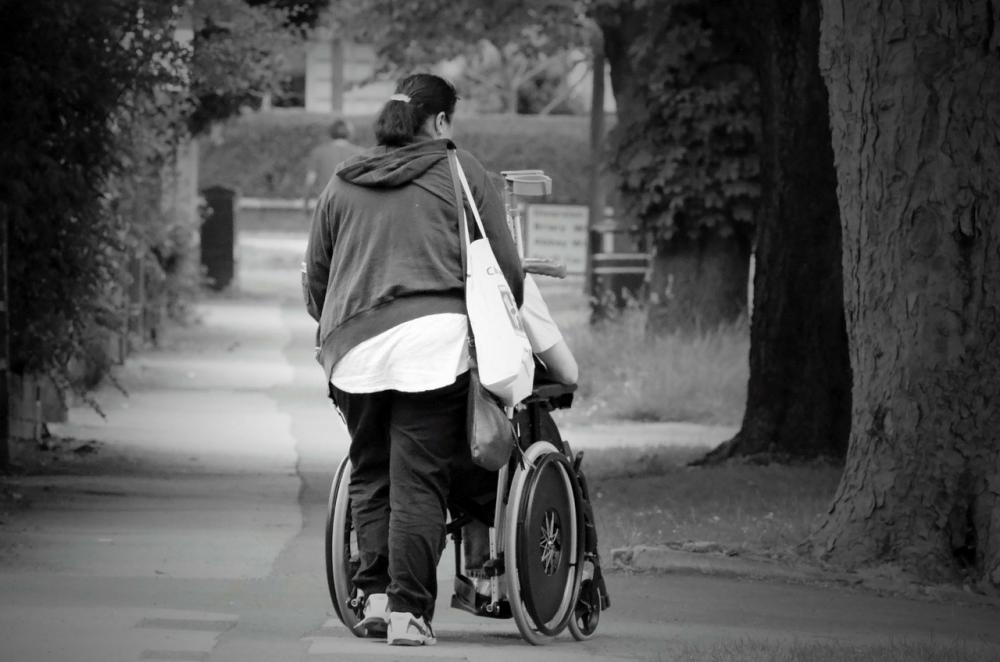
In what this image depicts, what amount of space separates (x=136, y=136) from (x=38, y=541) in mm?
5503

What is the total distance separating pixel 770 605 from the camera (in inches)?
318

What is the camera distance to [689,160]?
20.1 m

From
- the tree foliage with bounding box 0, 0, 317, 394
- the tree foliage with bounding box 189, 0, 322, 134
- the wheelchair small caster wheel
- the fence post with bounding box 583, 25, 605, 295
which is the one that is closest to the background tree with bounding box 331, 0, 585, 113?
the fence post with bounding box 583, 25, 605, 295

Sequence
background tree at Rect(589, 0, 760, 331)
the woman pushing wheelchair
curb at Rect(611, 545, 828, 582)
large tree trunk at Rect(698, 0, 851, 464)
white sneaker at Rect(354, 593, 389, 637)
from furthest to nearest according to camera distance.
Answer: background tree at Rect(589, 0, 760, 331)
large tree trunk at Rect(698, 0, 851, 464)
curb at Rect(611, 545, 828, 582)
white sneaker at Rect(354, 593, 389, 637)
the woman pushing wheelchair

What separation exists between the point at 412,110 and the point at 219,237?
24502 mm

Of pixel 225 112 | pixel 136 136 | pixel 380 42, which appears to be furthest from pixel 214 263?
pixel 136 136

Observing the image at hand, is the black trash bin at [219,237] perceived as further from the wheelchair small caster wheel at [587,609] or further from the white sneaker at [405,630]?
the white sneaker at [405,630]

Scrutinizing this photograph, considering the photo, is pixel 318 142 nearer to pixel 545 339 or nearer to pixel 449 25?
pixel 449 25

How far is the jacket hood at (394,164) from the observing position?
20.6ft

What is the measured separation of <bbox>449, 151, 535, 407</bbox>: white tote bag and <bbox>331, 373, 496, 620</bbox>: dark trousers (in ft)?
0.54

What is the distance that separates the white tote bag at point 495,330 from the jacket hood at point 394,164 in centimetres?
28

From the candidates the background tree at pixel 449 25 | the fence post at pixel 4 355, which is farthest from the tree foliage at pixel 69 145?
the background tree at pixel 449 25

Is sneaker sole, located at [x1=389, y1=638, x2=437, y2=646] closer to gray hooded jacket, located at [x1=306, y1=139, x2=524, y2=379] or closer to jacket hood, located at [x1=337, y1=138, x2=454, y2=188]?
gray hooded jacket, located at [x1=306, y1=139, x2=524, y2=379]

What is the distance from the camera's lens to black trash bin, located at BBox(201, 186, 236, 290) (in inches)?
1204
